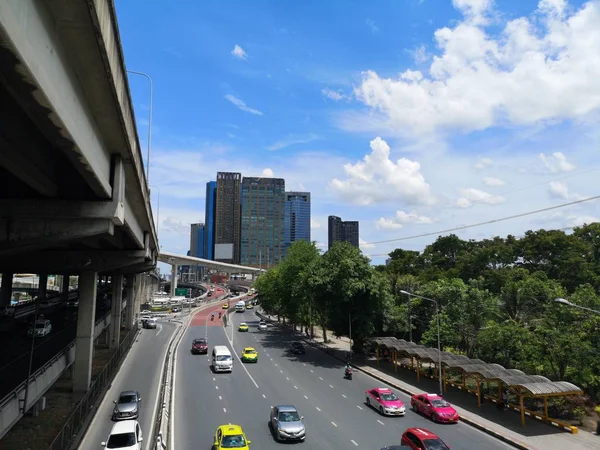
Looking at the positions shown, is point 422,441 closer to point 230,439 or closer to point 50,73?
point 230,439

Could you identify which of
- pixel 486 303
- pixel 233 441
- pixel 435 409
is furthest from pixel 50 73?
pixel 486 303

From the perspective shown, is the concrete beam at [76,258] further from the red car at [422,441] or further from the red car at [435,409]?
the red car at [435,409]

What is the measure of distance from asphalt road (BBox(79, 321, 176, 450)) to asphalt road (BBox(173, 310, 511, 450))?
1621 millimetres

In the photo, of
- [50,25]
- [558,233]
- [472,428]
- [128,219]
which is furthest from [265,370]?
[558,233]

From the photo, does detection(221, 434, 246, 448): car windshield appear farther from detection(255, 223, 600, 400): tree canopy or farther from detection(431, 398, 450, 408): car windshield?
detection(255, 223, 600, 400): tree canopy

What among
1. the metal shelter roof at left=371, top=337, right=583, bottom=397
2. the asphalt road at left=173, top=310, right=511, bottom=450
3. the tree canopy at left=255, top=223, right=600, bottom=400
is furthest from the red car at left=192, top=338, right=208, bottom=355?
the metal shelter roof at left=371, top=337, right=583, bottom=397

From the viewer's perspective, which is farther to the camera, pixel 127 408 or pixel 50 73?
pixel 127 408

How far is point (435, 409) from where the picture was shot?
24.2 m

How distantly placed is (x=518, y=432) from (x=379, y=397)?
7.38 metres

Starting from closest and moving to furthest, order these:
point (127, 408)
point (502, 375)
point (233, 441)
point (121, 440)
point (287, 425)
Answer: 1. point (233, 441)
2. point (121, 440)
3. point (287, 425)
4. point (127, 408)
5. point (502, 375)

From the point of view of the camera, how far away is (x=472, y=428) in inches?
906

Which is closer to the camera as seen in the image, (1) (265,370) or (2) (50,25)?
(2) (50,25)

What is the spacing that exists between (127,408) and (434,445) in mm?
15860

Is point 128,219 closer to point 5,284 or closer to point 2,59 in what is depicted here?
point 2,59
